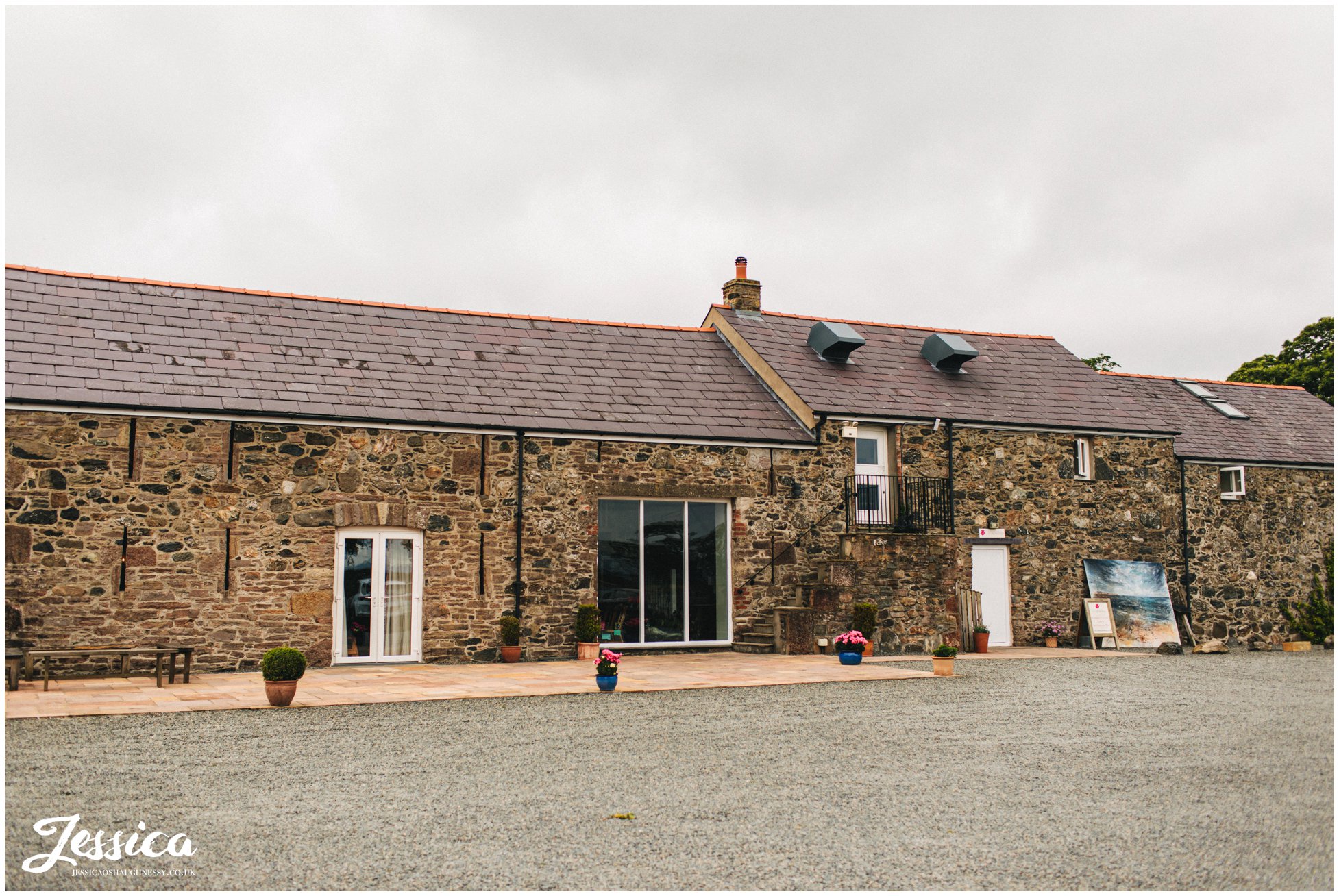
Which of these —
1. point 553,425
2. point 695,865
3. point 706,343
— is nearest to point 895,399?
point 706,343

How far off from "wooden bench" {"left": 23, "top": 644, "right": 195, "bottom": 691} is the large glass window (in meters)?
5.87

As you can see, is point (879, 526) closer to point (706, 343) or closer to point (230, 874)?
point (706, 343)

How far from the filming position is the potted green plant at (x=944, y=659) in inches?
551

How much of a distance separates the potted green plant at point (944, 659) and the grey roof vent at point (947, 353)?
827 centimetres

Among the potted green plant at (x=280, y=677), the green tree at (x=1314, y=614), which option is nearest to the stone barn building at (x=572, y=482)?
the green tree at (x=1314, y=614)

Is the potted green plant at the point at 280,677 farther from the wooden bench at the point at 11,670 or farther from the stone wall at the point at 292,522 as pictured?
the stone wall at the point at 292,522

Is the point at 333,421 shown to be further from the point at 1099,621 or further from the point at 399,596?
the point at 1099,621

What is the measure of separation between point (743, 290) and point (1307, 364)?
26.0m

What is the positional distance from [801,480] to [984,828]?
1207 centimetres

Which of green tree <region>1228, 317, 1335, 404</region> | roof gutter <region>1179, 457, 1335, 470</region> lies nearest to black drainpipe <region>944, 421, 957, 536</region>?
roof gutter <region>1179, 457, 1335, 470</region>

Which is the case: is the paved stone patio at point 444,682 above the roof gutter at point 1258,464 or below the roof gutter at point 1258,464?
below

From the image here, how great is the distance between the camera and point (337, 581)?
49.3 feet

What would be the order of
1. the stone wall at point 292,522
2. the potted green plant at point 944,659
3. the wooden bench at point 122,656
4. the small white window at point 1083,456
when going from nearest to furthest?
the wooden bench at point 122,656, the stone wall at point 292,522, the potted green plant at point 944,659, the small white window at point 1083,456

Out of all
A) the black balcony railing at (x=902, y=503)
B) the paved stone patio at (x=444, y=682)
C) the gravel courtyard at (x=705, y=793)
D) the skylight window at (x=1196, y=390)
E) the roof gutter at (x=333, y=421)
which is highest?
the skylight window at (x=1196, y=390)
